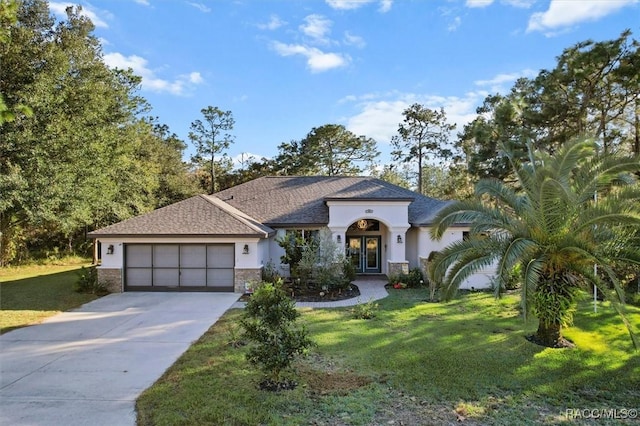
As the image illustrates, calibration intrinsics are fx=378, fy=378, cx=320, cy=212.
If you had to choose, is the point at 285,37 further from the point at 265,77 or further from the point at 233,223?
the point at 233,223

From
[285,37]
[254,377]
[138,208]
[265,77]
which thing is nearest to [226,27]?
[285,37]

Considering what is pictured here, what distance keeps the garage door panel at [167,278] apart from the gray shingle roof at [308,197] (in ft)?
17.8

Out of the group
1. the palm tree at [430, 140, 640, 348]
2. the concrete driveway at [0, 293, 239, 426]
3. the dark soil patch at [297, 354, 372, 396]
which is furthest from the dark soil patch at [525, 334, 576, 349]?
the concrete driveway at [0, 293, 239, 426]

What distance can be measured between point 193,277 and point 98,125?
1395cm

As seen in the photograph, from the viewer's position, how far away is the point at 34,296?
1517 centimetres

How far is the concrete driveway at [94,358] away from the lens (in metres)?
6.11

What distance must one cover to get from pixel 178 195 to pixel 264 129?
9.79 m

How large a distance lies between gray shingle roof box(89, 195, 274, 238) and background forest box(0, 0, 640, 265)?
5630 millimetres

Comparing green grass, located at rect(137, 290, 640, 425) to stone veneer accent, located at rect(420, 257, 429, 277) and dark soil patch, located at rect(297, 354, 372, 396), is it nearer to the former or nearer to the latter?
dark soil patch, located at rect(297, 354, 372, 396)

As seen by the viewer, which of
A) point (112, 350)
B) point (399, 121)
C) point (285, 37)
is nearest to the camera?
point (112, 350)

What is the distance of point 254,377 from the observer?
7.38 metres

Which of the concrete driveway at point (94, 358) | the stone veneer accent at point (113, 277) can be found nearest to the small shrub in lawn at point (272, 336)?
the concrete driveway at point (94, 358)

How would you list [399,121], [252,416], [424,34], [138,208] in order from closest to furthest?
[252,416] → [424,34] → [138,208] → [399,121]

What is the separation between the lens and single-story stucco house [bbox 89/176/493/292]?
1631cm
